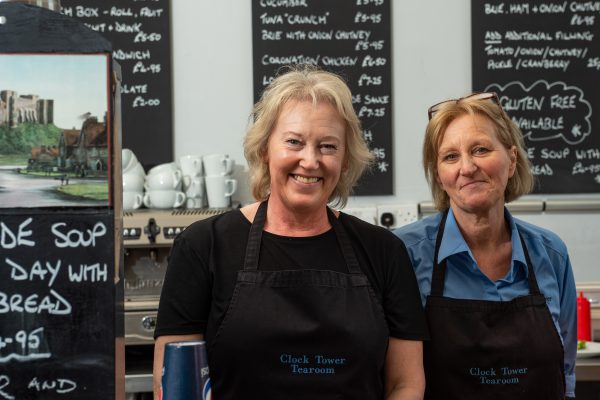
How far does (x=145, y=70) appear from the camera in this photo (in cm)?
328

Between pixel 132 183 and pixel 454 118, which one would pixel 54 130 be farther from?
pixel 132 183

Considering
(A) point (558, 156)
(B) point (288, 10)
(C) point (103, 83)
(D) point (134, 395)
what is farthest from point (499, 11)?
(C) point (103, 83)

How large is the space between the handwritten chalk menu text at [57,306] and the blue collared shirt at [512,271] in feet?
2.61

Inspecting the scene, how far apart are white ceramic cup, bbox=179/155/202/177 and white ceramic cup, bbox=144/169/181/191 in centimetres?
5

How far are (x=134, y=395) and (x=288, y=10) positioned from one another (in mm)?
1684

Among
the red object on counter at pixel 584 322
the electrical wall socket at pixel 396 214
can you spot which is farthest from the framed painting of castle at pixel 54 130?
the electrical wall socket at pixel 396 214

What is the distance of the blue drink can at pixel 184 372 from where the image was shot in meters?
1.04

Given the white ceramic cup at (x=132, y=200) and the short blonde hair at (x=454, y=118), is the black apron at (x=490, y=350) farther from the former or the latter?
the white ceramic cup at (x=132, y=200)

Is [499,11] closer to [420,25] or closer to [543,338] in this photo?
[420,25]

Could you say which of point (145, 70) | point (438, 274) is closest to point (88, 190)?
point (438, 274)

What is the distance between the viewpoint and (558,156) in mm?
3361

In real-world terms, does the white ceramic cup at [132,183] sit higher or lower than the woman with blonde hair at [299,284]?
→ higher

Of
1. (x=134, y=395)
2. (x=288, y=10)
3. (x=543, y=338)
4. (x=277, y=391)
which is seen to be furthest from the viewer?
(x=288, y=10)

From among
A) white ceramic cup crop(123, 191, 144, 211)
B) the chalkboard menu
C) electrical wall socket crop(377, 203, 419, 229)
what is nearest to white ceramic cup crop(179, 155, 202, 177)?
white ceramic cup crop(123, 191, 144, 211)
